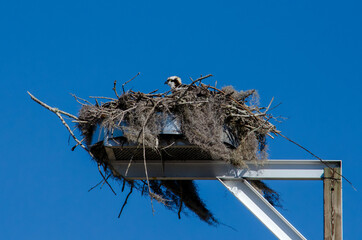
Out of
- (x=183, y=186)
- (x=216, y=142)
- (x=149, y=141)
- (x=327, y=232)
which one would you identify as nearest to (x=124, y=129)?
(x=149, y=141)

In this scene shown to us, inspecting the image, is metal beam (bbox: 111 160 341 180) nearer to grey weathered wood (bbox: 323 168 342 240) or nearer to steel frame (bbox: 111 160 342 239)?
steel frame (bbox: 111 160 342 239)

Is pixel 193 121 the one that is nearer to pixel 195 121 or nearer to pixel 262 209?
pixel 195 121

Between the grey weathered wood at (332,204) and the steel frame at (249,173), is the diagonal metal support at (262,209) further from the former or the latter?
the grey weathered wood at (332,204)

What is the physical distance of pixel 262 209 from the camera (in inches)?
251

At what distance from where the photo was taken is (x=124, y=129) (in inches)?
264

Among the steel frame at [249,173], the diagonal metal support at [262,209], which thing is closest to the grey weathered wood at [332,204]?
the steel frame at [249,173]

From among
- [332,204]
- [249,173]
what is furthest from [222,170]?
[332,204]

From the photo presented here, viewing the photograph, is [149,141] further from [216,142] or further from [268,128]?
[268,128]

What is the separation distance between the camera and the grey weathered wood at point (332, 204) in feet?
19.7

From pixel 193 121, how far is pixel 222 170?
592 millimetres

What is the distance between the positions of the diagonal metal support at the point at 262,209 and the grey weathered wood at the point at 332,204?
0.25 meters

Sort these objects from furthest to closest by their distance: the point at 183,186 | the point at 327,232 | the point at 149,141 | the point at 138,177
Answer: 1. the point at 183,186
2. the point at 138,177
3. the point at 149,141
4. the point at 327,232

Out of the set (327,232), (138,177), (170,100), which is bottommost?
(327,232)

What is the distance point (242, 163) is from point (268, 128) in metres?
0.69
